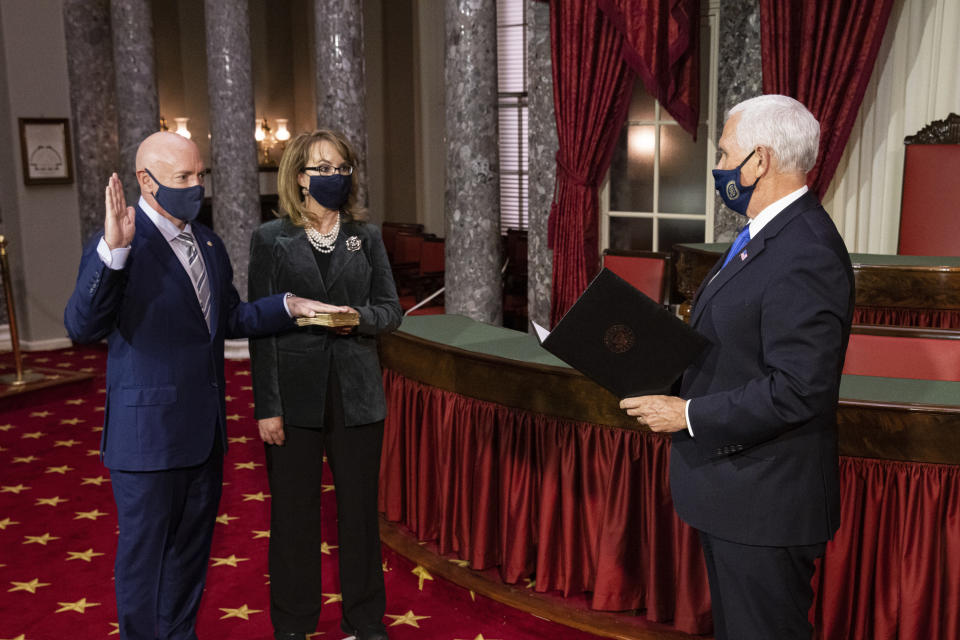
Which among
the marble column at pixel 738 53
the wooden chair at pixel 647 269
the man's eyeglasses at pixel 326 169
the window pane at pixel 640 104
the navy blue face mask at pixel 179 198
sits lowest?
the wooden chair at pixel 647 269

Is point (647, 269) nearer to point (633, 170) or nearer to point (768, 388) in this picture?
point (633, 170)

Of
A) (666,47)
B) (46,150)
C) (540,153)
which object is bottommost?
(540,153)

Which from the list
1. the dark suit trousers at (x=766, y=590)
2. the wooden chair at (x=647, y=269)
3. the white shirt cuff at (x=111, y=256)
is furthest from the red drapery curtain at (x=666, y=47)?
the dark suit trousers at (x=766, y=590)

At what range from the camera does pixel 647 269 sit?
5.65 meters

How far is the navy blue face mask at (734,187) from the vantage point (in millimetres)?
1876

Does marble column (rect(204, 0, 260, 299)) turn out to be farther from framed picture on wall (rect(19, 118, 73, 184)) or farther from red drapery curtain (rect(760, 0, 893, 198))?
red drapery curtain (rect(760, 0, 893, 198))

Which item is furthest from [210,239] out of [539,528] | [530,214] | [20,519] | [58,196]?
[58,196]

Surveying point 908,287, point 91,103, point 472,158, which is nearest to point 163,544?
point 472,158

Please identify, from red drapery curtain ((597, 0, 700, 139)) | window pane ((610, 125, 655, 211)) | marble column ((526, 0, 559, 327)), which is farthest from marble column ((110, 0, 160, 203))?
red drapery curtain ((597, 0, 700, 139))

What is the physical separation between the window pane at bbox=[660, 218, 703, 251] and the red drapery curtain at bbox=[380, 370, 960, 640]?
373cm

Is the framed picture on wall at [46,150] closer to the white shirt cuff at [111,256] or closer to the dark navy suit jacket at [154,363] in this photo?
the dark navy suit jacket at [154,363]

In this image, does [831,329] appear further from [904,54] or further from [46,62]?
[46,62]

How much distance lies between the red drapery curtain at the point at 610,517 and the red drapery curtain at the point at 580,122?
128 inches

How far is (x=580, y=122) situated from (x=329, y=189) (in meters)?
4.24
